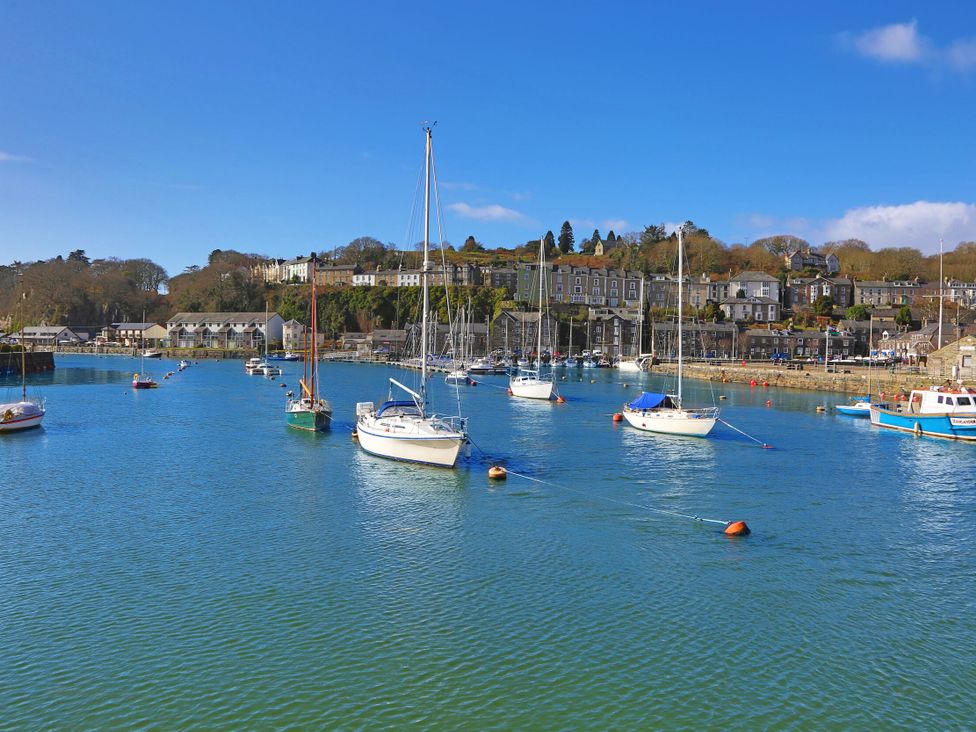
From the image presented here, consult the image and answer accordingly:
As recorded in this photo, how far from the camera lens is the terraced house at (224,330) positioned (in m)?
158

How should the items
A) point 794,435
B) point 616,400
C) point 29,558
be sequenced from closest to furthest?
1. point 29,558
2. point 794,435
3. point 616,400

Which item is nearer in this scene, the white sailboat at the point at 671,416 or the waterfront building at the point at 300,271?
the white sailboat at the point at 671,416

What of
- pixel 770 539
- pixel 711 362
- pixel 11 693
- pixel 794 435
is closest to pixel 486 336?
pixel 711 362

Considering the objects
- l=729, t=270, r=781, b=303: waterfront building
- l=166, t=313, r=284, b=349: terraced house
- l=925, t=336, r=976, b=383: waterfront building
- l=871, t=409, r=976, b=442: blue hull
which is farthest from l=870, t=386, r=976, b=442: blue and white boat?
l=166, t=313, r=284, b=349: terraced house

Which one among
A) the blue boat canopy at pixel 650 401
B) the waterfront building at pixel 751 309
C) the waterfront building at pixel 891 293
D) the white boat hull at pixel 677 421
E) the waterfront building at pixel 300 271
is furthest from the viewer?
the waterfront building at pixel 300 271

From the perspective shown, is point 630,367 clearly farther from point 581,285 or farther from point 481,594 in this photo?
point 481,594

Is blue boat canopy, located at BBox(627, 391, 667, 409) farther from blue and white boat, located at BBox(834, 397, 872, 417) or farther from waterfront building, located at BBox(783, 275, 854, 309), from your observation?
waterfront building, located at BBox(783, 275, 854, 309)

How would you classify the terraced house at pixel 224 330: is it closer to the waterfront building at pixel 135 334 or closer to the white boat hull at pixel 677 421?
the waterfront building at pixel 135 334

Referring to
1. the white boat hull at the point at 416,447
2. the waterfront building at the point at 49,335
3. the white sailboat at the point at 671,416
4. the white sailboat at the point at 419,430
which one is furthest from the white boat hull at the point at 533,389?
the waterfront building at the point at 49,335

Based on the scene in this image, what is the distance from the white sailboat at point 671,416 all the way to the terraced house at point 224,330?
12395 centimetres

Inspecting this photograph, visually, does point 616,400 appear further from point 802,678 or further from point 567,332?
point 567,332

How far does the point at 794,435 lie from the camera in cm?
4369

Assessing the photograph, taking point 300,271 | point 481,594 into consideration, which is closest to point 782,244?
point 300,271

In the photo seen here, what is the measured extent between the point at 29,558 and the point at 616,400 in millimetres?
50058
